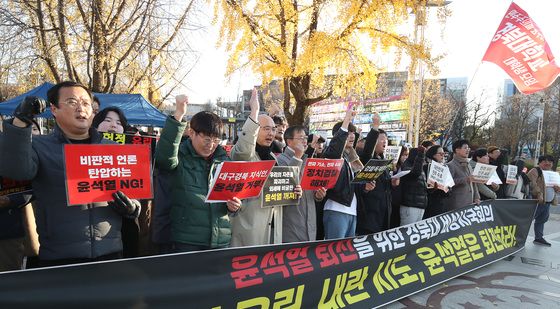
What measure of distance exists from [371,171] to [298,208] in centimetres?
86

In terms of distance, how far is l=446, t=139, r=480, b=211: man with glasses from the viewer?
5707 mm

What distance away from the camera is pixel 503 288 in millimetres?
4832

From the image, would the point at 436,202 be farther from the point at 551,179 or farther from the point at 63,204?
the point at 63,204

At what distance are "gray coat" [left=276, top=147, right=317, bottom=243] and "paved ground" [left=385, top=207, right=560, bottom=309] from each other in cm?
127

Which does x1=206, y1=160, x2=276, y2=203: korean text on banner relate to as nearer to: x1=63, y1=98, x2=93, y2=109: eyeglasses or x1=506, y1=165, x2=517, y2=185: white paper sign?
x1=63, y1=98, x2=93, y2=109: eyeglasses

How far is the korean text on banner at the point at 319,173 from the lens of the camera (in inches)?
140

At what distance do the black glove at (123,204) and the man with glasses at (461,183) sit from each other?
15.8ft

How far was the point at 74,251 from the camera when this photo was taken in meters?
2.22

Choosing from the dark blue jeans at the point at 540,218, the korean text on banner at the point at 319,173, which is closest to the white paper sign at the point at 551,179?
the dark blue jeans at the point at 540,218

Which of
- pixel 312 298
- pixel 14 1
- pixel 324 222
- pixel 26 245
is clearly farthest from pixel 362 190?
pixel 14 1

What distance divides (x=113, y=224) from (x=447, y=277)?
3.92 meters

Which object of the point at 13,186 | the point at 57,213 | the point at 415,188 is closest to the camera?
the point at 57,213

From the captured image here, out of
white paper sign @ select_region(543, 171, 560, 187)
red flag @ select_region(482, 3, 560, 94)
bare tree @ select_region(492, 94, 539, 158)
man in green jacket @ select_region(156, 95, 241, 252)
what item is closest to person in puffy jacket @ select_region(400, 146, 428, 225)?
man in green jacket @ select_region(156, 95, 241, 252)

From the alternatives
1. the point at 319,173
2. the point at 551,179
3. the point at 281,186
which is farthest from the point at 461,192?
the point at 281,186
